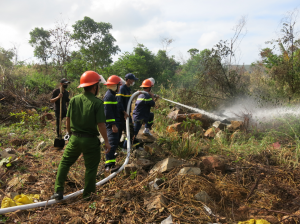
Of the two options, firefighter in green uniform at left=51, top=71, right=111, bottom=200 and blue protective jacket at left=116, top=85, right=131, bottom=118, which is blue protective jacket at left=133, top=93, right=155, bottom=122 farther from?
firefighter in green uniform at left=51, top=71, right=111, bottom=200

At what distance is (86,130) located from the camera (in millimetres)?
2857

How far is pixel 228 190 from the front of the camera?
308 cm

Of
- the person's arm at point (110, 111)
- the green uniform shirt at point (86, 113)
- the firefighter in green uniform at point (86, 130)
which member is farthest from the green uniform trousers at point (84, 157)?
the person's arm at point (110, 111)

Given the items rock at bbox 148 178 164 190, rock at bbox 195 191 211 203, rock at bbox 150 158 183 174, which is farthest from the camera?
rock at bbox 150 158 183 174

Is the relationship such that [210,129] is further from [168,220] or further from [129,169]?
[168,220]

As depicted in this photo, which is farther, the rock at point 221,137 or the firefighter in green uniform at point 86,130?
the rock at point 221,137

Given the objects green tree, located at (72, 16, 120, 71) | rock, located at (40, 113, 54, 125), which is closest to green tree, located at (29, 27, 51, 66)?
green tree, located at (72, 16, 120, 71)

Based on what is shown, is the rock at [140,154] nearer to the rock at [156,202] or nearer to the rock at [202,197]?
the rock at [156,202]

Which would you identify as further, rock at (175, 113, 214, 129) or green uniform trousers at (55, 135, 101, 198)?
rock at (175, 113, 214, 129)

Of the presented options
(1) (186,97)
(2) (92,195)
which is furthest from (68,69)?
(2) (92,195)

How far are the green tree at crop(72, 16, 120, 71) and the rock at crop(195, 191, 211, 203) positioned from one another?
12.1m

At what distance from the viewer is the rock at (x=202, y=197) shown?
2.71 meters

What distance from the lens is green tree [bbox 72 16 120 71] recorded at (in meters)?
15.0

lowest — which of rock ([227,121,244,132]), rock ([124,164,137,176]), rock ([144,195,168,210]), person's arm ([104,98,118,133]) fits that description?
Result: rock ([144,195,168,210])
